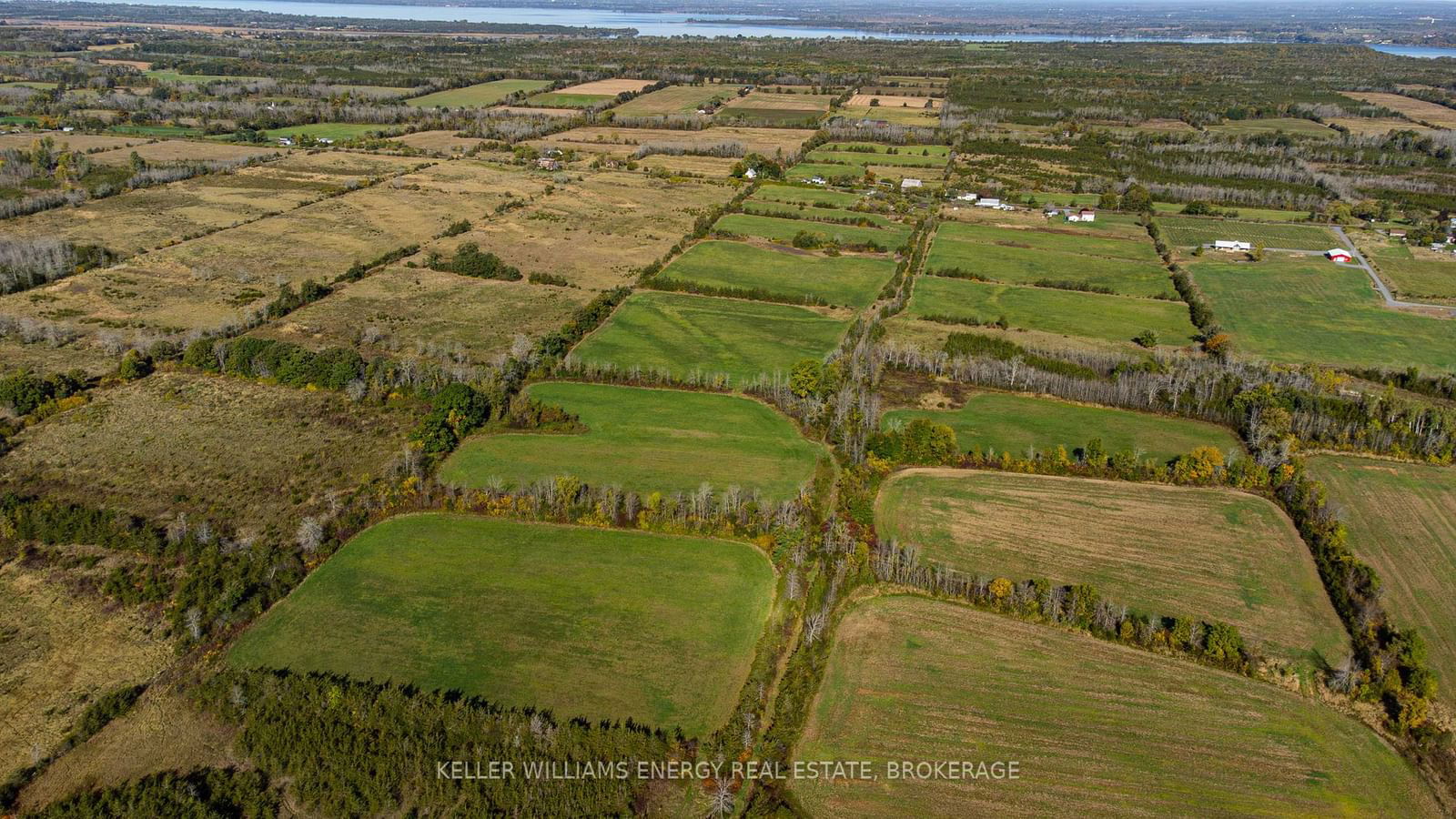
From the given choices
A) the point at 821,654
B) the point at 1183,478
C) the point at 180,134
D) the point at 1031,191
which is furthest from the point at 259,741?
the point at 180,134

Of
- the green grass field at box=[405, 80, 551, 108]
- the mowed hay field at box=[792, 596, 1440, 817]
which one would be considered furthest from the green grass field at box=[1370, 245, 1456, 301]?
the green grass field at box=[405, 80, 551, 108]

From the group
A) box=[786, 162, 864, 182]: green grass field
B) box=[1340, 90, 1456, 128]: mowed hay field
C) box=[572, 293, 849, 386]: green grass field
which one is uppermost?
box=[1340, 90, 1456, 128]: mowed hay field

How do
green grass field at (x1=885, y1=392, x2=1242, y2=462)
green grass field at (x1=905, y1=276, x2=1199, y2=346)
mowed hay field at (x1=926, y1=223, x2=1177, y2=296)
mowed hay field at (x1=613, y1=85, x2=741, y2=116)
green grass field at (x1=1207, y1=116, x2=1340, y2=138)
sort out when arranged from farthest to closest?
1. mowed hay field at (x1=613, y1=85, x2=741, y2=116)
2. green grass field at (x1=1207, y1=116, x2=1340, y2=138)
3. mowed hay field at (x1=926, y1=223, x2=1177, y2=296)
4. green grass field at (x1=905, y1=276, x2=1199, y2=346)
5. green grass field at (x1=885, y1=392, x2=1242, y2=462)

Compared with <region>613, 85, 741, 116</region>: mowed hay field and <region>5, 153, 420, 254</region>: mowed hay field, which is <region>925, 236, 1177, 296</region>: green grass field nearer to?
<region>5, 153, 420, 254</region>: mowed hay field

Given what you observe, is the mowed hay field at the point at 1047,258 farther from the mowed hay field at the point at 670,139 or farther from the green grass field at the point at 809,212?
the mowed hay field at the point at 670,139

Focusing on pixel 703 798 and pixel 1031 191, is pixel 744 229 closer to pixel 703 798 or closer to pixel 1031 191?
pixel 1031 191

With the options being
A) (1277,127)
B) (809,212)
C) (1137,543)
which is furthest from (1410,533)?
(1277,127)
